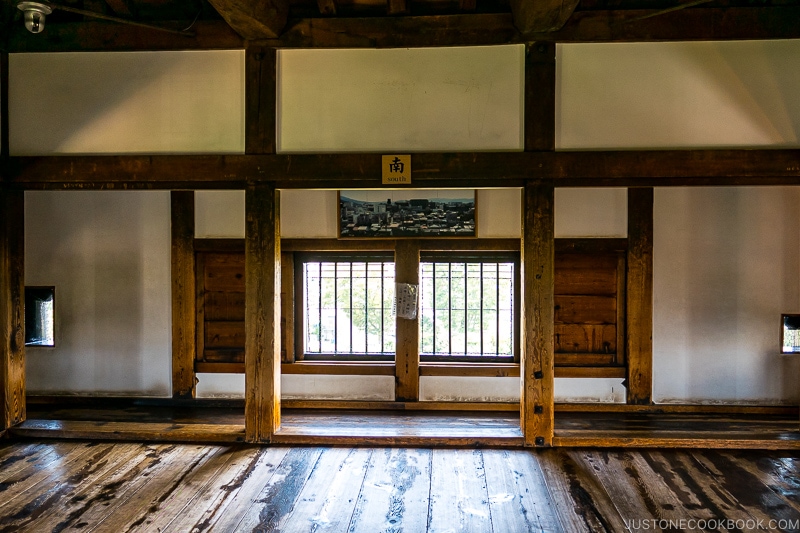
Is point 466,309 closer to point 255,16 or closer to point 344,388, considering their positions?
point 344,388

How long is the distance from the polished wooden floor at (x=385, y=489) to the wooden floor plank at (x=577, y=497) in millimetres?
11

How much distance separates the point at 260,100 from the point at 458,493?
127 inches

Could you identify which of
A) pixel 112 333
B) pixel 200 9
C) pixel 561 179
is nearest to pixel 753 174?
pixel 561 179

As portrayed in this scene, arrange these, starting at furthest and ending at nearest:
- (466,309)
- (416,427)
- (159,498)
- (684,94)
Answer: (466,309) → (416,427) → (684,94) → (159,498)

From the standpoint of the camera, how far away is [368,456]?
3.55 metres

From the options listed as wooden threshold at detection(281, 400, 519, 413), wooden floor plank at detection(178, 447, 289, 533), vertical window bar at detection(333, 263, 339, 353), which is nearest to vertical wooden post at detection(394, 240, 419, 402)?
wooden threshold at detection(281, 400, 519, 413)

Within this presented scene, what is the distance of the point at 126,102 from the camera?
12.5ft

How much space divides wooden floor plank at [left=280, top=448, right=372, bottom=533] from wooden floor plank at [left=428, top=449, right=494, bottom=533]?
50 cm

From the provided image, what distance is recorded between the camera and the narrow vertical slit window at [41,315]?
5.06 m

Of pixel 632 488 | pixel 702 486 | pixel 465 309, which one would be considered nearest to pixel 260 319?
pixel 465 309

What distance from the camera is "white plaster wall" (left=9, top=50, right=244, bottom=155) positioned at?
3.74 metres

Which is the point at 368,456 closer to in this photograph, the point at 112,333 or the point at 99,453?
the point at 99,453

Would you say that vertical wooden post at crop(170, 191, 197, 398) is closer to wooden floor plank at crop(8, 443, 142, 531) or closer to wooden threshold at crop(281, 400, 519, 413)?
wooden threshold at crop(281, 400, 519, 413)

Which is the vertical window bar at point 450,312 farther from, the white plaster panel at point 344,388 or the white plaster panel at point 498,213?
the white plaster panel at point 344,388
